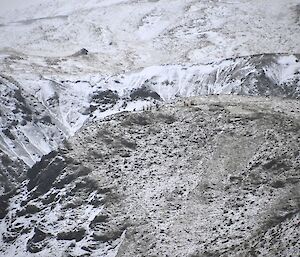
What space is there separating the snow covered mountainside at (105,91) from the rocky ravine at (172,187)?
12838 millimetres

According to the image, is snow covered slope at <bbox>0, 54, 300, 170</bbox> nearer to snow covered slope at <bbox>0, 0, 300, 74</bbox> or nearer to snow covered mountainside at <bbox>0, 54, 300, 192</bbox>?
snow covered mountainside at <bbox>0, 54, 300, 192</bbox>

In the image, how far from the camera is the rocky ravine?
2297 centimetres

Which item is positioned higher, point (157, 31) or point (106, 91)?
point (106, 91)

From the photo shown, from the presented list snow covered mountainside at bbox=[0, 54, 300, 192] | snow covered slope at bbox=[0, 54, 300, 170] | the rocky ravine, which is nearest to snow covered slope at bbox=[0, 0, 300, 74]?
snow covered slope at bbox=[0, 54, 300, 170]

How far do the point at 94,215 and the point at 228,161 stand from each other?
776cm

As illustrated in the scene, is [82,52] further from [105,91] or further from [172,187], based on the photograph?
[172,187]

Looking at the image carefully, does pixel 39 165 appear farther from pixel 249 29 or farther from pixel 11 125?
pixel 249 29

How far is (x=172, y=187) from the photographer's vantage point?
2772cm

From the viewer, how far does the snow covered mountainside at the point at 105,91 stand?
47.3m

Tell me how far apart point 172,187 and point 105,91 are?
25.7 m

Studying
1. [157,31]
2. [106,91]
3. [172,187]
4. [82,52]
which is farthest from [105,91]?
[157,31]

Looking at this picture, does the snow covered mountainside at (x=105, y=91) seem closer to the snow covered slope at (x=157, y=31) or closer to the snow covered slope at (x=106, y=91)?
the snow covered slope at (x=106, y=91)

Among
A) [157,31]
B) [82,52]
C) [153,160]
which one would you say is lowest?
[157,31]

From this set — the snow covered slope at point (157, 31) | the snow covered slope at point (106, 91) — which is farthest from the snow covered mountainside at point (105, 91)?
the snow covered slope at point (157, 31)
